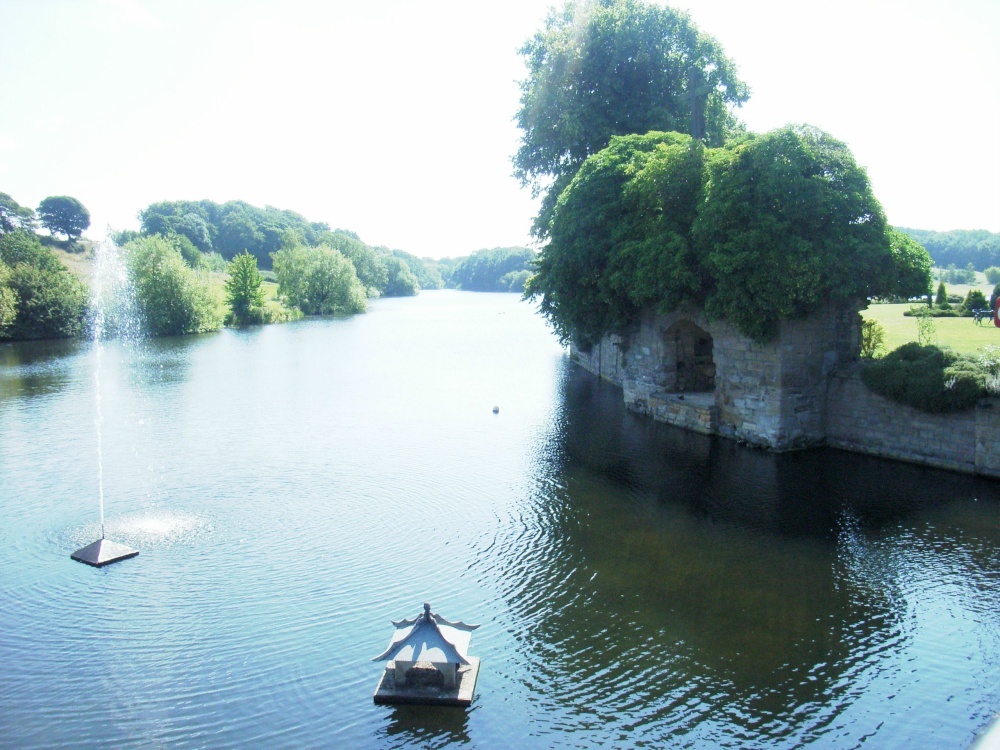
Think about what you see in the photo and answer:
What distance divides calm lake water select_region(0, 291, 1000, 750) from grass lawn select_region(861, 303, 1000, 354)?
8036 millimetres

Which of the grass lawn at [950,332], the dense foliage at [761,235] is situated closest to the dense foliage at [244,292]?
the dense foliage at [761,235]

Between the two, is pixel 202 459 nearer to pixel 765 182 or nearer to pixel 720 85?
pixel 765 182

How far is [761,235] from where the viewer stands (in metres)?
18.1

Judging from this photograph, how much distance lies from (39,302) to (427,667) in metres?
57.4

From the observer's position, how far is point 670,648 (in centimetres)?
953

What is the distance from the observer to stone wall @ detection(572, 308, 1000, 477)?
55.0 feet

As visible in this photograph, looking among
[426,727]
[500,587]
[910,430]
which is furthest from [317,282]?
[426,727]

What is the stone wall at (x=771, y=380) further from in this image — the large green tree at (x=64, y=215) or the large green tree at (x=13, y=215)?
the large green tree at (x=64, y=215)

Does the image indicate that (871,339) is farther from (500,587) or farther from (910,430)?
(500,587)

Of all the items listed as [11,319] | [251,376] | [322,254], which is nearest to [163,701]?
[251,376]

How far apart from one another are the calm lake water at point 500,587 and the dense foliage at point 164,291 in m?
35.1

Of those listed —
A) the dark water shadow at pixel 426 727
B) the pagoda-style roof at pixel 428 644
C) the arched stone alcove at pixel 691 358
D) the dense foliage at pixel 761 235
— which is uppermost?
the dense foliage at pixel 761 235

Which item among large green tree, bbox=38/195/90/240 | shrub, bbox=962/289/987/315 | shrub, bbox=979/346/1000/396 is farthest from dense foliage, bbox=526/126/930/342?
large green tree, bbox=38/195/90/240

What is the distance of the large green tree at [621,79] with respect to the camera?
2983 centimetres
